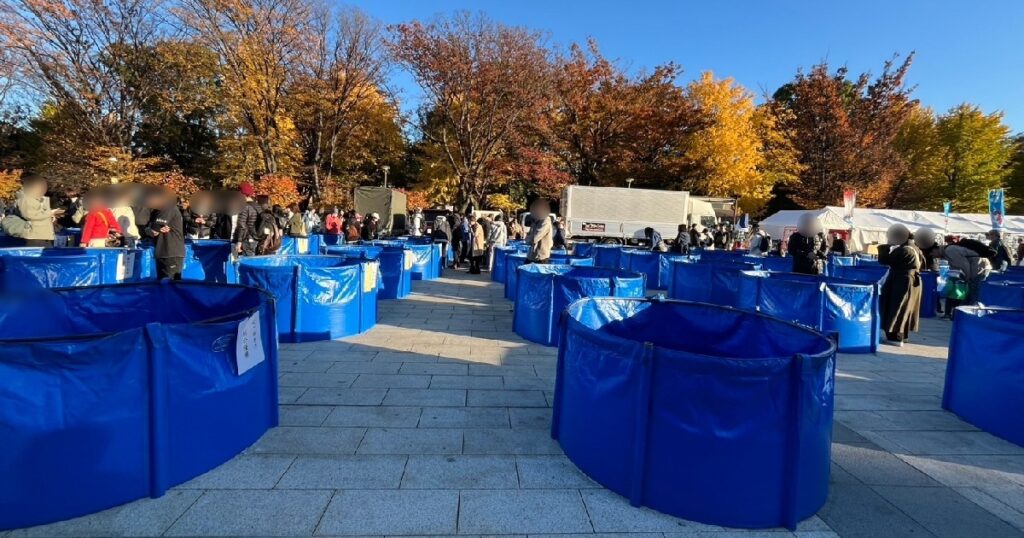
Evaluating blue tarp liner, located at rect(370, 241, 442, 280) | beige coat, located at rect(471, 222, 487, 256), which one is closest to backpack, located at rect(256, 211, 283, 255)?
blue tarp liner, located at rect(370, 241, 442, 280)

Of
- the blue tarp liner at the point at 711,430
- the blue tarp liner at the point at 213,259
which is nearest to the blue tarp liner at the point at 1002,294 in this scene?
the blue tarp liner at the point at 711,430

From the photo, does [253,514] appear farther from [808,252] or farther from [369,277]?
[808,252]

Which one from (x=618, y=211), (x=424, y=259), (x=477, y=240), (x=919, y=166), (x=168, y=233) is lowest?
(x=424, y=259)

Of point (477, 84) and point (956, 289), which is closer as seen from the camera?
point (956, 289)

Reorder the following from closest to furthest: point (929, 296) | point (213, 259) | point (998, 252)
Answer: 1. point (213, 259)
2. point (929, 296)
3. point (998, 252)

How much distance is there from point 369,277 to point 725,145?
34.2m

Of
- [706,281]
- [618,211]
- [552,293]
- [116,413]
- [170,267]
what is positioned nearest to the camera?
[116,413]

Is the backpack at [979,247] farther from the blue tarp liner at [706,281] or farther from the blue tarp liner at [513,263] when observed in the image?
the blue tarp liner at [513,263]

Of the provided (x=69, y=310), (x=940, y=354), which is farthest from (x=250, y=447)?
(x=940, y=354)

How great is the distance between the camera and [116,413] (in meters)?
3.05

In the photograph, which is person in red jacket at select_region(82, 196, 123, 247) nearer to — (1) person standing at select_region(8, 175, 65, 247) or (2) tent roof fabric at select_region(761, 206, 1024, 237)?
(1) person standing at select_region(8, 175, 65, 247)

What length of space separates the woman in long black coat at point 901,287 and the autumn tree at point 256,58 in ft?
89.3

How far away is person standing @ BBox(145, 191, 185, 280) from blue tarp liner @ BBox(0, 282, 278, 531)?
15.9 feet

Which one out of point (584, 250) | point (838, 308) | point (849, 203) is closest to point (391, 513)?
point (838, 308)
